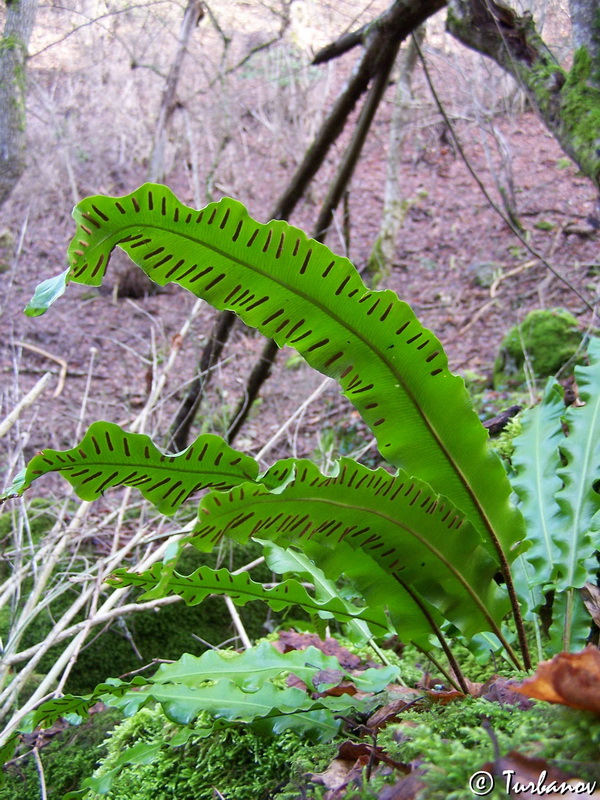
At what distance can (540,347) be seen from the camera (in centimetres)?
439

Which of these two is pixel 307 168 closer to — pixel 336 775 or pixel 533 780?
pixel 336 775

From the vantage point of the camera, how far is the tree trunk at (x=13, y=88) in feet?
11.9

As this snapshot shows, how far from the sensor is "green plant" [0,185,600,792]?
3.00 feet

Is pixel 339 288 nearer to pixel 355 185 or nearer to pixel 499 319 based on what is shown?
pixel 499 319

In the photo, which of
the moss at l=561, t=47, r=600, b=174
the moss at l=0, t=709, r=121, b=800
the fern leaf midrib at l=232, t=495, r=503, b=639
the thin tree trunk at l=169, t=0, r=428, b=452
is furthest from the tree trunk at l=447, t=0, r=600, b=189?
the moss at l=0, t=709, r=121, b=800

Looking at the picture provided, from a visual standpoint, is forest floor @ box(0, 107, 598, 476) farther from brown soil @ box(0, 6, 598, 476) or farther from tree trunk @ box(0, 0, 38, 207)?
tree trunk @ box(0, 0, 38, 207)

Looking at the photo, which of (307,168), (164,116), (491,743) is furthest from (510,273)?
(491,743)

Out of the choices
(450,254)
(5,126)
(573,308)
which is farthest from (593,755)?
(450,254)

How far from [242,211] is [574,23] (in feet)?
5.93

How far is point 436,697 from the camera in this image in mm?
1080

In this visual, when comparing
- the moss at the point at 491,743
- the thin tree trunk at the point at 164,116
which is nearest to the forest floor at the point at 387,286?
the thin tree trunk at the point at 164,116

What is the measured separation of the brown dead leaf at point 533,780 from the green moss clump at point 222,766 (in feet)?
1.45

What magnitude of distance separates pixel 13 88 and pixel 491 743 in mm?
4225

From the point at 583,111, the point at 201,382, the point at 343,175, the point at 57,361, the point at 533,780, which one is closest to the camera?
the point at 533,780
